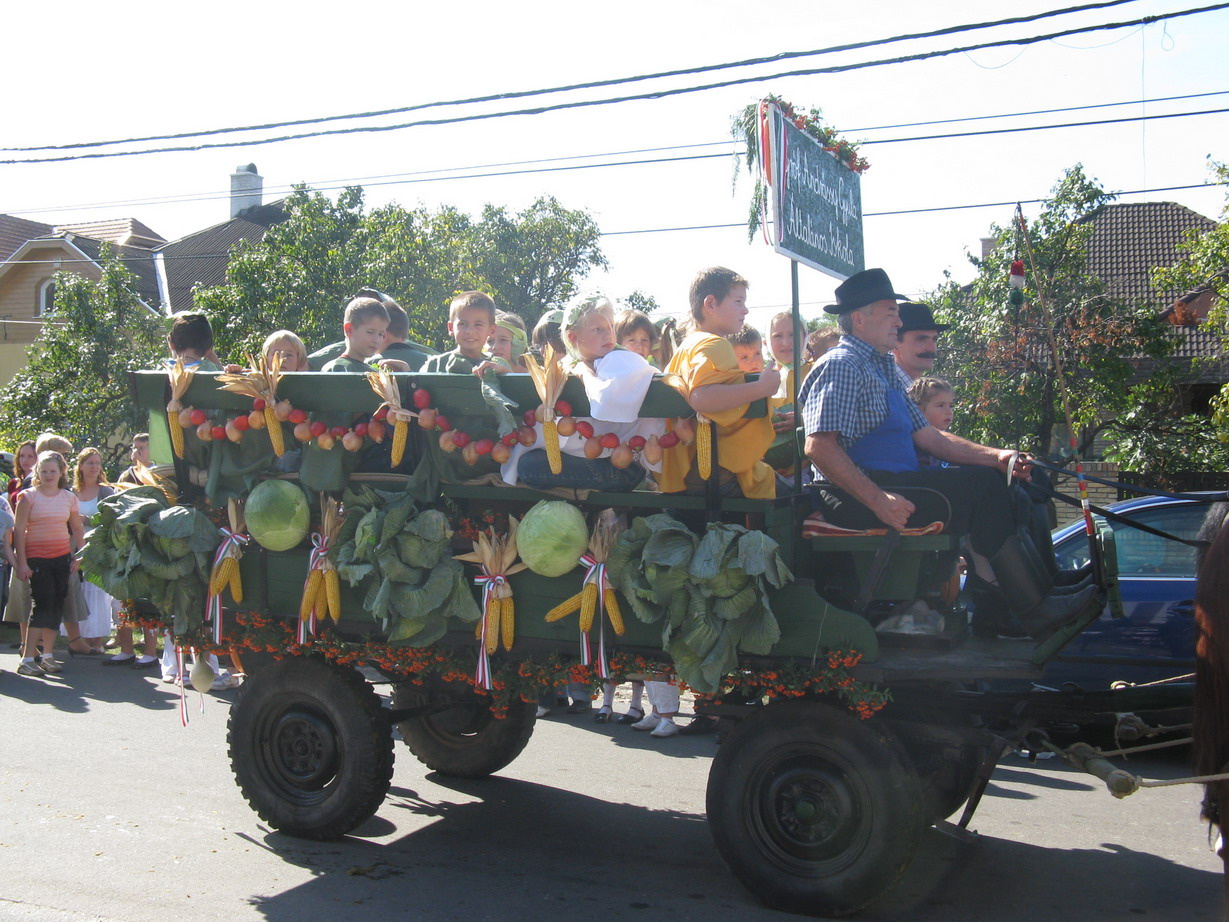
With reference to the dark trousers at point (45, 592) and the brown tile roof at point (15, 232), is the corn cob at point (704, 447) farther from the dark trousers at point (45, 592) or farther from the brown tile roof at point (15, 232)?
the brown tile roof at point (15, 232)

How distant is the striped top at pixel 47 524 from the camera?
919cm

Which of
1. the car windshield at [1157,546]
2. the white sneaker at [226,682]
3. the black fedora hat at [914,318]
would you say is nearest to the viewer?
the black fedora hat at [914,318]

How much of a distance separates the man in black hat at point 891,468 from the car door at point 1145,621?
6.70 ft

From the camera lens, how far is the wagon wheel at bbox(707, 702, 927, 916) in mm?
3883

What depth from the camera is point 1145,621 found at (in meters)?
6.21

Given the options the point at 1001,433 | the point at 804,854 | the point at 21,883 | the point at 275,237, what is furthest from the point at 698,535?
the point at 275,237

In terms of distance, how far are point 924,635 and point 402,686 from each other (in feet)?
8.70

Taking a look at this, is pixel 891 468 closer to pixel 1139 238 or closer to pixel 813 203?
pixel 813 203

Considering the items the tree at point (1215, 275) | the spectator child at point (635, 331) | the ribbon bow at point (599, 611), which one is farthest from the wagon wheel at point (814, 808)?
the tree at point (1215, 275)

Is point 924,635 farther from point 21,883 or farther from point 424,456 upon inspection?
point 21,883

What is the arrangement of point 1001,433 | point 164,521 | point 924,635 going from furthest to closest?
point 1001,433 → point 164,521 → point 924,635

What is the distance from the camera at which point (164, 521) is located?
16.2 ft

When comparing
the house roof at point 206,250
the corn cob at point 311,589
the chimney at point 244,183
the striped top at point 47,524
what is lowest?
the corn cob at point 311,589

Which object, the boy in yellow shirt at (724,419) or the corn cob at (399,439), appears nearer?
the boy in yellow shirt at (724,419)
